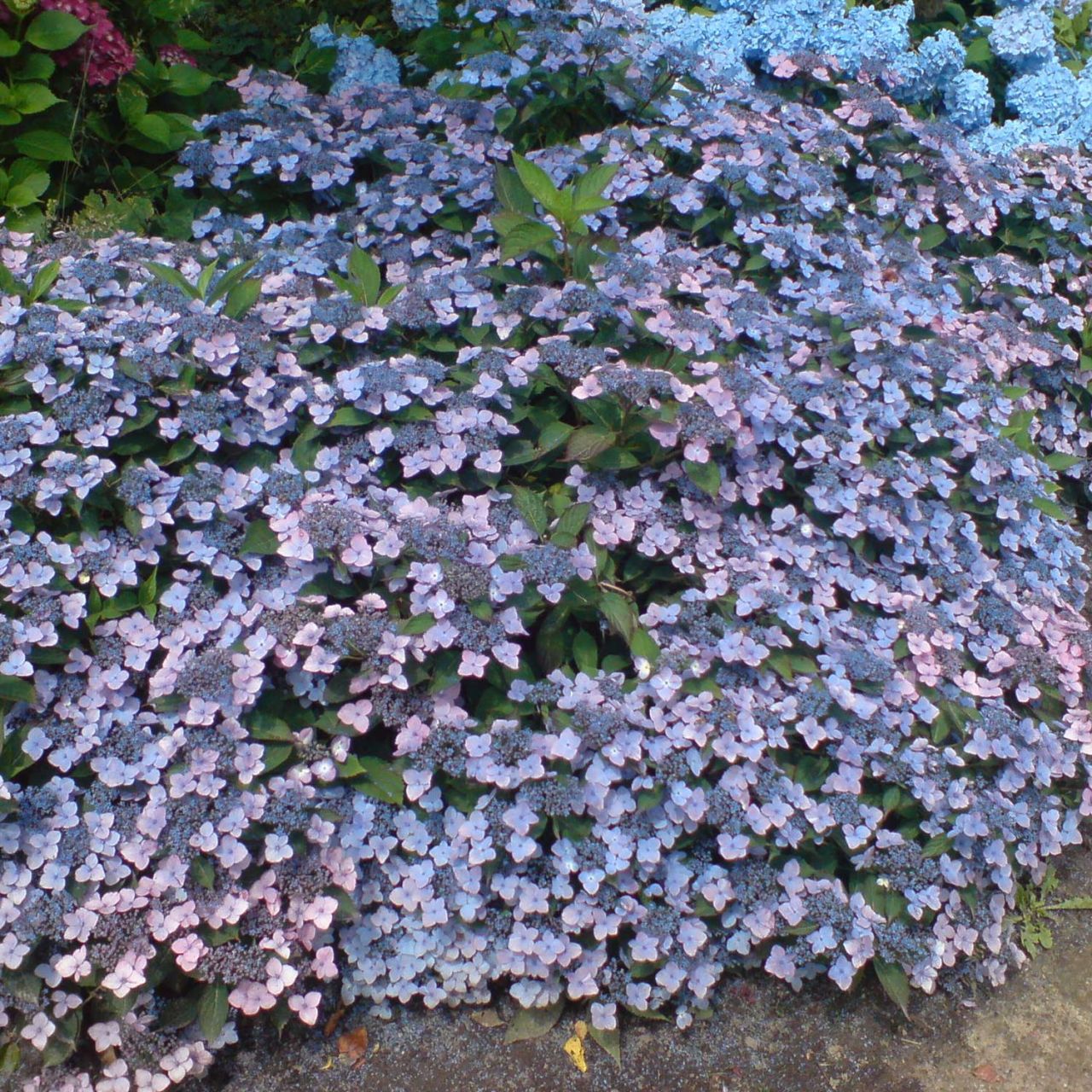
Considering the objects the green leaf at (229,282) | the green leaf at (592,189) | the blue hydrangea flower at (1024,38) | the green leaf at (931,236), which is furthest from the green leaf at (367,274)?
the blue hydrangea flower at (1024,38)

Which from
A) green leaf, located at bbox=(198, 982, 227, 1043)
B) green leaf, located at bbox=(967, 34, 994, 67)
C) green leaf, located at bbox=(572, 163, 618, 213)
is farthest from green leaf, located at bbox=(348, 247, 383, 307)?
green leaf, located at bbox=(967, 34, 994, 67)

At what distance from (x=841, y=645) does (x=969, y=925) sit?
678mm

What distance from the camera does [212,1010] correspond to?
87.3 inches

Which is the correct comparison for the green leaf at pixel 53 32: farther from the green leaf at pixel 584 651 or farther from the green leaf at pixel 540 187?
the green leaf at pixel 584 651

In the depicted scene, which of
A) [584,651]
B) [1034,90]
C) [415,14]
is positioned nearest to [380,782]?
[584,651]

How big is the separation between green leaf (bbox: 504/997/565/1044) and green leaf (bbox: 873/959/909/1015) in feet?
2.25

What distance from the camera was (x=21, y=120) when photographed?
325 centimetres

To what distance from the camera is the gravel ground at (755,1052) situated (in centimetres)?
234

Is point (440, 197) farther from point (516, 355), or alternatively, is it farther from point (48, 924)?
point (48, 924)

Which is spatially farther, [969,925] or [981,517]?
[981,517]

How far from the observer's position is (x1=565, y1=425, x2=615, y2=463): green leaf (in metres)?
2.55

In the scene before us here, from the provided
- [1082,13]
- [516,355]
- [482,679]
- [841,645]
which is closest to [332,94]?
[516,355]

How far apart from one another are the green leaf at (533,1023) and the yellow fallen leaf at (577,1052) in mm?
52

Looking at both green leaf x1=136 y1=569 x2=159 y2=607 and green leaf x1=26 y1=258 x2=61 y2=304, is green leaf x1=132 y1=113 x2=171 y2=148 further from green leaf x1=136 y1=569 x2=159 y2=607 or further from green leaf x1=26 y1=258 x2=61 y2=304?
green leaf x1=136 y1=569 x2=159 y2=607
